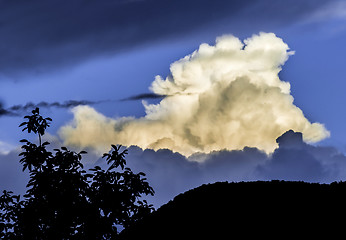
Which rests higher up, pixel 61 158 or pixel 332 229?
pixel 61 158

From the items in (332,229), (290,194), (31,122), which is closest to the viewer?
(332,229)

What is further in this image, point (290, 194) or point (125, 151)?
point (125, 151)

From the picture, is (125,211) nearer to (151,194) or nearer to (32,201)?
(151,194)

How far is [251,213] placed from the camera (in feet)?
66.1

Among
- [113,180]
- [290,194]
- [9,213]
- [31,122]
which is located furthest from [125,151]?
[290,194]

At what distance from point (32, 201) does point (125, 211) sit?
4.52 m

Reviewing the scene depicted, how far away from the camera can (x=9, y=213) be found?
24.5 meters

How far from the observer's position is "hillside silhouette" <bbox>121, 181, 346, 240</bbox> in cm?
1906

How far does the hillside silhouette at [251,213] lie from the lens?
1906 cm

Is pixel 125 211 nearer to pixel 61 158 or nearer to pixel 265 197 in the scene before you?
pixel 61 158

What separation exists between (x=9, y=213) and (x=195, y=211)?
374 inches

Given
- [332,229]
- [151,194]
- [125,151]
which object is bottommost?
[332,229]

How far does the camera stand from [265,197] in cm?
2111

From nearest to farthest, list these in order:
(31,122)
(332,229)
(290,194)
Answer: (332,229), (290,194), (31,122)
